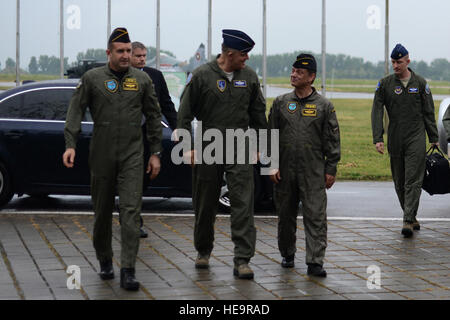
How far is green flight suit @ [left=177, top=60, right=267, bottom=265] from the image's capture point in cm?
698

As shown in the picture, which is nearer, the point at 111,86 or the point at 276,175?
the point at 111,86

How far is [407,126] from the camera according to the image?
9461mm

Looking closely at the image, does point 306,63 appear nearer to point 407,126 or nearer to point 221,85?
point 221,85

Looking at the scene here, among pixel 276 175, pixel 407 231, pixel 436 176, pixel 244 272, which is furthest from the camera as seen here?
pixel 436 176

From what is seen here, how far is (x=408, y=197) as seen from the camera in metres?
9.41

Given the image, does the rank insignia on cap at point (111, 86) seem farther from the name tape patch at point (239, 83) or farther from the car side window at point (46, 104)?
the car side window at point (46, 104)

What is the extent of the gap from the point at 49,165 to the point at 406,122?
13.5 feet

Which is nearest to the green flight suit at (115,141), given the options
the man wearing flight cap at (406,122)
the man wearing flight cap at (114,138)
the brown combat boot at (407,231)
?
the man wearing flight cap at (114,138)

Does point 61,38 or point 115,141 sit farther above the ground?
point 61,38

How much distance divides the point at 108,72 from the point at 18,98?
423 cm

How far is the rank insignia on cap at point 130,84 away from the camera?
6.69 m

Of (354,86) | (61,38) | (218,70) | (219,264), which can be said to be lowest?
(219,264)

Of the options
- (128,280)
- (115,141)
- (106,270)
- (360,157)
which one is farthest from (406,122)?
(360,157)

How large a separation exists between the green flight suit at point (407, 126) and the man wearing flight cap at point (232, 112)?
2.78 m
